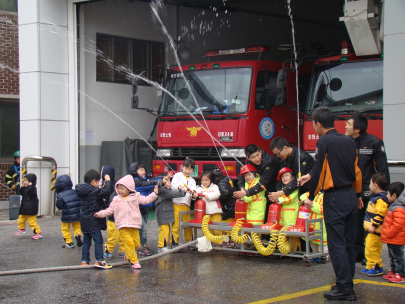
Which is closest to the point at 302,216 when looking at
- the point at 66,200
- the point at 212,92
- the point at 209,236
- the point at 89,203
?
the point at 209,236

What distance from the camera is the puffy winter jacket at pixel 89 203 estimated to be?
723cm

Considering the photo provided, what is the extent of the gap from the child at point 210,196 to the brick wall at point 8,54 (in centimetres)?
980

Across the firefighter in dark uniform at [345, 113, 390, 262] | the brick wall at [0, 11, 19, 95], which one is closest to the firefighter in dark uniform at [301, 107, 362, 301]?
the firefighter in dark uniform at [345, 113, 390, 262]

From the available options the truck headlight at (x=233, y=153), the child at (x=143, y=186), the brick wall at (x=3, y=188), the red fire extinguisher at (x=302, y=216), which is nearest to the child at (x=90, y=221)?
the child at (x=143, y=186)

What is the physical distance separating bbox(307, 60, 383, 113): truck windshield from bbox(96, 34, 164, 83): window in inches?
224

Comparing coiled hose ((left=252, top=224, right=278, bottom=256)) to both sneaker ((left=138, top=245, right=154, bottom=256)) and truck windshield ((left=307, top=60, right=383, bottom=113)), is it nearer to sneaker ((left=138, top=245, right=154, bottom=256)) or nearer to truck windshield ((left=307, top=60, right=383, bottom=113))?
sneaker ((left=138, top=245, right=154, bottom=256))

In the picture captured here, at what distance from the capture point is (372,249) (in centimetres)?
654

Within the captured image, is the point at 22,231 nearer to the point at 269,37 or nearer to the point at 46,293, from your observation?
the point at 46,293

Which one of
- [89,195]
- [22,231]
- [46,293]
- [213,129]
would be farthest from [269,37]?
[46,293]

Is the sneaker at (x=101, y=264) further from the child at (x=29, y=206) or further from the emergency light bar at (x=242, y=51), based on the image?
the emergency light bar at (x=242, y=51)

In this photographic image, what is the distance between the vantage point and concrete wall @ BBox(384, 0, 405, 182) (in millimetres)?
8461

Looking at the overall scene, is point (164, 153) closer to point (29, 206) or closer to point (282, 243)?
point (29, 206)

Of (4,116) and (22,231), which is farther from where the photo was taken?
(4,116)

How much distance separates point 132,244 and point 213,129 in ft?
15.3
